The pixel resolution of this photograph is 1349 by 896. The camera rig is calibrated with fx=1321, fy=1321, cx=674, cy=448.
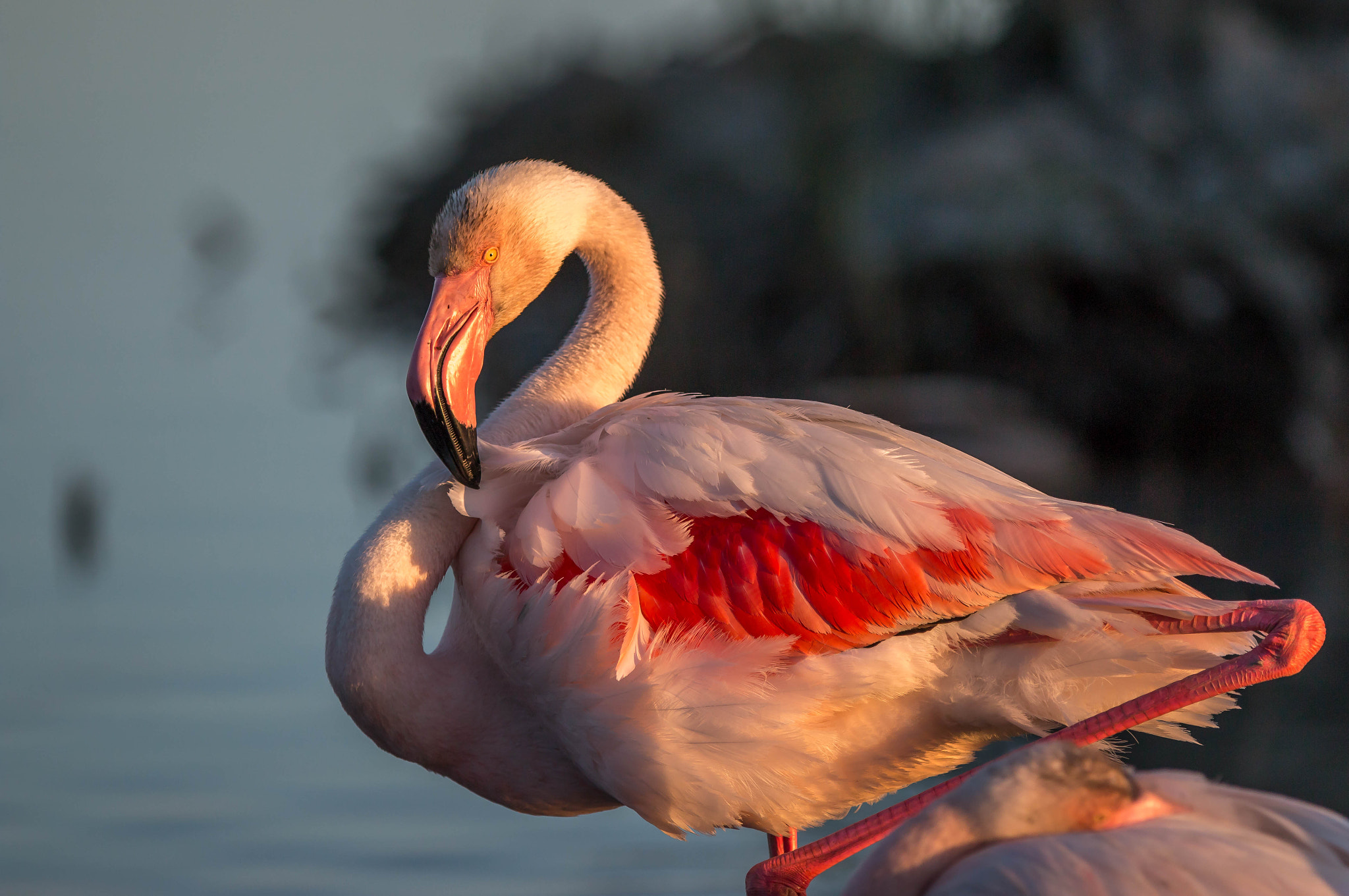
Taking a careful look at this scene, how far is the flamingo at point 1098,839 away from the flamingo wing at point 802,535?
587 millimetres

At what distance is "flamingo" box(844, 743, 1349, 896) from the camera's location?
159cm

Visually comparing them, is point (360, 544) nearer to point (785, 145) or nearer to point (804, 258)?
point (804, 258)

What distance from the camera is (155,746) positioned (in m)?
5.82

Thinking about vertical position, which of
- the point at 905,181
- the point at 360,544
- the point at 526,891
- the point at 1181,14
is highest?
the point at 1181,14

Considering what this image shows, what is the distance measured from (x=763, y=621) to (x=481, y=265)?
1.03 metres

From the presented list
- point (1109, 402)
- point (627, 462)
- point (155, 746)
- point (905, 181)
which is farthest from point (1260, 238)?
point (627, 462)

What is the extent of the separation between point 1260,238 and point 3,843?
13806 mm

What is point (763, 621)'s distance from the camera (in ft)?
8.08

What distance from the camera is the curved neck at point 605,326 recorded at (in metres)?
3.05

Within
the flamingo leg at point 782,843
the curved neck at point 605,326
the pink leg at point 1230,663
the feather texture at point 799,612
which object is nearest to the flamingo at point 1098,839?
the pink leg at point 1230,663

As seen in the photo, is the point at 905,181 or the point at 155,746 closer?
the point at 155,746

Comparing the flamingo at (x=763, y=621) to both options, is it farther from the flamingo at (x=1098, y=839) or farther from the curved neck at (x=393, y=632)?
the flamingo at (x=1098, y=839)

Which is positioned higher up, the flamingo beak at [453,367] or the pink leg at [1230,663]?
the flamingo beak at [453,367]

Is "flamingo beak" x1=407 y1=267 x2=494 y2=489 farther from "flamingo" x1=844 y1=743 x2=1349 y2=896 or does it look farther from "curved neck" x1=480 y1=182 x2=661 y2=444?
"flamingo" x1=844 y1=743 x2=1349 y2=896
